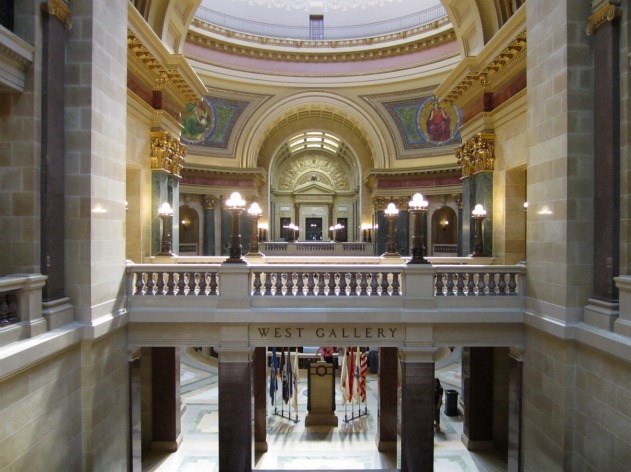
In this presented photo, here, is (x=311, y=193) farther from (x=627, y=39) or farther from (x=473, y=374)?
(x=627, y=39)

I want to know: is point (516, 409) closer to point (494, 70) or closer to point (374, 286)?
point (374, 286)

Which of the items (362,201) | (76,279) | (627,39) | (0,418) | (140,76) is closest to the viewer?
(0,418)

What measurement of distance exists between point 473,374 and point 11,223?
411 inches

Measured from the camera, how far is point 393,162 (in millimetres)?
28750

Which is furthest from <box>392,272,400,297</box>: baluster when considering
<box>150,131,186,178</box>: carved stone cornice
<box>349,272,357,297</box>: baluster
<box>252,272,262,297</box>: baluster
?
<box>150,131,186,178</box>: carved stone cornice

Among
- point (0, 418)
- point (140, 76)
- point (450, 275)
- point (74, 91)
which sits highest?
point (140, 76)

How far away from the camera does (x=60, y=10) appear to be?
671cm

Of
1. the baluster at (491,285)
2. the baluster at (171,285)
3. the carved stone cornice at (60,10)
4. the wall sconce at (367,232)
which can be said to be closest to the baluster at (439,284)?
the baluster at (491,285)

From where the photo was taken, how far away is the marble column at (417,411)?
8.41m

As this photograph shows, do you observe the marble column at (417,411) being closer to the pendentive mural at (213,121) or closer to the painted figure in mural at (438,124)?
the painted figure in mural at (438,124)

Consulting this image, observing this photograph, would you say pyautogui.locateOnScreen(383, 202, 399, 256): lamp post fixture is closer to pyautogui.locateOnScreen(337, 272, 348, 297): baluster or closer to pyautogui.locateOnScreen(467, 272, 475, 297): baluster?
pyautogui.locateOnScreen(467, 272, 475, 297): baluster

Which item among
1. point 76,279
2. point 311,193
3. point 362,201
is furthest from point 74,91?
point 311,193

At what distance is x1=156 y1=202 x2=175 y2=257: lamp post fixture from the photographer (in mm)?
12117

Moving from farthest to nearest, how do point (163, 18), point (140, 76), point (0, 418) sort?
point (163, 18) < point (140, 76) < point (0, 418)
